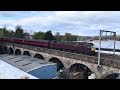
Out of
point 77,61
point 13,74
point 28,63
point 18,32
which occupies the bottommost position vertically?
point 77,61

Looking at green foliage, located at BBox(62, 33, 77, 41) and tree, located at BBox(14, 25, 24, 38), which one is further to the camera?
green foliage, located at BBox(62, 33, 77, 41)

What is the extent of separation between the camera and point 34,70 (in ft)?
38.8

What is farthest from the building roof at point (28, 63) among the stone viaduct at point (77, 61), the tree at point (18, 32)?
the tree at point (18, 32)

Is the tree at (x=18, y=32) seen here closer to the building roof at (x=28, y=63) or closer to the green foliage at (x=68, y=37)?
the green foliage at (x=68, y=37)

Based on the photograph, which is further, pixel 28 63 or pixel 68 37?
pixel 68 37

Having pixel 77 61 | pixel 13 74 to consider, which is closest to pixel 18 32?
pixel 77 61

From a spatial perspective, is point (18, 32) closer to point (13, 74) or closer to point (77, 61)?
point (77, 61)

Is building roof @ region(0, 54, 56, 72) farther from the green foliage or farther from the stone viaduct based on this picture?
the green foliage

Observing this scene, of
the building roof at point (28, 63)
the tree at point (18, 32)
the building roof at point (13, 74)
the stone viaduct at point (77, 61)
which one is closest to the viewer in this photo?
the building roof at point (13, 74)

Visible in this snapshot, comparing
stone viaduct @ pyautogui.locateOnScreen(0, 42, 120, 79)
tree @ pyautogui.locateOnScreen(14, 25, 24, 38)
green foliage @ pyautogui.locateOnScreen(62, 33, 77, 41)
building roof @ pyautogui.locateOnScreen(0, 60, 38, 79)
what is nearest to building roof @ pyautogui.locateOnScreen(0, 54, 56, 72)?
stone viaduct @ pyautogui.locateOnScreen(0, 42, 120, 79)

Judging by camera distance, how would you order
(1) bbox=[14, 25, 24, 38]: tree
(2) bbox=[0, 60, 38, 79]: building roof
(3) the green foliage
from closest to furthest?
(2) bbox=[0, 60, 38, 79]: building roof < (1) bbox=[14, 25, 24, 38]: tree < (3) the green foliage

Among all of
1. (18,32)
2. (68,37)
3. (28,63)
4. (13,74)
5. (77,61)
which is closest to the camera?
(13,74)
